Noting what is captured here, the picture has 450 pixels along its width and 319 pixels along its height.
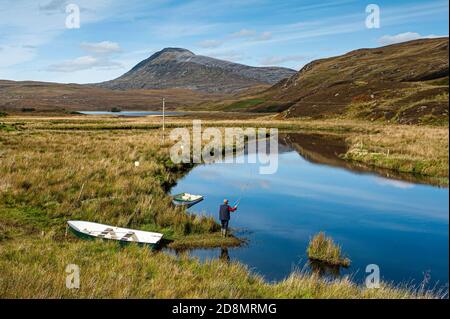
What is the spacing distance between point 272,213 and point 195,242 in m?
6.53

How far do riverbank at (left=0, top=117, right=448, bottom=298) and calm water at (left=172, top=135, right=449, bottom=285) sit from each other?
6.06 ft

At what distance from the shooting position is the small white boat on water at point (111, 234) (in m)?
14.5

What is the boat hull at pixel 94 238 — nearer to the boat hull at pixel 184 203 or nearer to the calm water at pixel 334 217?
the calm water at pixel 334 217

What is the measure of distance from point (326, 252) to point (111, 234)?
26.4 feet

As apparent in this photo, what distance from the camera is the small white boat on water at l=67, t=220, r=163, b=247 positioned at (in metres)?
14.5

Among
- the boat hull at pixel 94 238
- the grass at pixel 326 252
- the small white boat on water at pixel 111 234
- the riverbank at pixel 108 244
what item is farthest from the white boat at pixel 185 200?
the grass at pixel 326 252

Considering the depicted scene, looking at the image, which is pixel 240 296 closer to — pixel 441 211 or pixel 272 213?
pixel 272 213

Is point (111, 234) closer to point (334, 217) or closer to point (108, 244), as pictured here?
point (108, 244)

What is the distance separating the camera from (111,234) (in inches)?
590

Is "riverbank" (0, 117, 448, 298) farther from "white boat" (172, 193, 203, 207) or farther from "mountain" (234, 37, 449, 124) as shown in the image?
"mountain" (234, 37, 449, 124)

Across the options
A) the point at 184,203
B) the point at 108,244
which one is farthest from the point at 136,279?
the point at 184,203

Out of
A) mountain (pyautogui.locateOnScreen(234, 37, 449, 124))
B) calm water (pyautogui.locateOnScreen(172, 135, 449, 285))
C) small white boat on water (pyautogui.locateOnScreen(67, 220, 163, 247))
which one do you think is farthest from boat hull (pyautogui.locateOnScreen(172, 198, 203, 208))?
mountain (pyautogui.locateOnScreen(234, 37, 449, 124))
